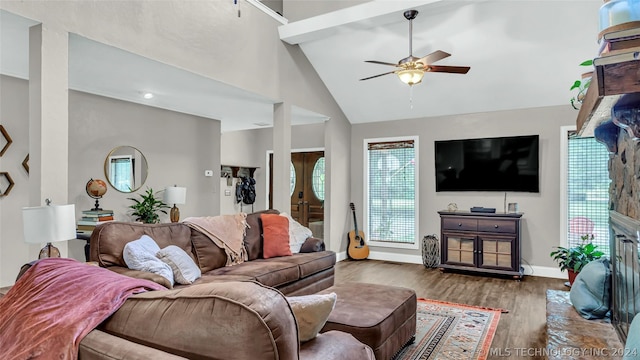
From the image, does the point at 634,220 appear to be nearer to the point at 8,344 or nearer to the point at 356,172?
the point at 8,344

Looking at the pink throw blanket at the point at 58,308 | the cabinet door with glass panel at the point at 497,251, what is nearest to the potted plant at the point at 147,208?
the pink throw blanket at the point at 58,308

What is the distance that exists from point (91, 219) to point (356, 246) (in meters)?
3.88

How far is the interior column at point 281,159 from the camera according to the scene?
4828 mm

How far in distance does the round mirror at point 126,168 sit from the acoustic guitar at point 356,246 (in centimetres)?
337

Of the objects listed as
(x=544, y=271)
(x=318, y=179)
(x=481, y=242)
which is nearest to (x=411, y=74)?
(x=481, y=242)

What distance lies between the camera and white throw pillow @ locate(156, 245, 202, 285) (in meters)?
2.87

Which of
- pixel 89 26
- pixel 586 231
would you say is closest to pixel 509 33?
pixel 586 231

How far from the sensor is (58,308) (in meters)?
1.14

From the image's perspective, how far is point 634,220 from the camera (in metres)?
1.82

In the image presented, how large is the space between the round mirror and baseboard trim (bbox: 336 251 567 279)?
324 centimetres

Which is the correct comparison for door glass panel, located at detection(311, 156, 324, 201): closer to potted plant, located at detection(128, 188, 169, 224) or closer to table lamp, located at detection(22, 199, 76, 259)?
potted plant, located at detection(128, 188, 169, 224)

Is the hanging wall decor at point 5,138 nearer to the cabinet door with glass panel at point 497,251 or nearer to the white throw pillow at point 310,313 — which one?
the white throw pillow at point 310,313

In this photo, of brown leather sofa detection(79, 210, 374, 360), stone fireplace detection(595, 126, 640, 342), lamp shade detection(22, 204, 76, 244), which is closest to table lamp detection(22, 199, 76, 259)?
lamp shade detection(22, 204, 76, 244)

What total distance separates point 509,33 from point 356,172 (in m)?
3.20
